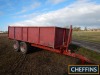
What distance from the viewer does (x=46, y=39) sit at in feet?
28.3

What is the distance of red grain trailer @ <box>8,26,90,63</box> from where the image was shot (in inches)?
322

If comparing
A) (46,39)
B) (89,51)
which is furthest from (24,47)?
(89,51)

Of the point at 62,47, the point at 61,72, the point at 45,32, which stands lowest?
the point at 61,72

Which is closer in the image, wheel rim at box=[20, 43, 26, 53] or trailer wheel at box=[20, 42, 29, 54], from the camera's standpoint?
trailer wheel at box=[20, 42, 29, 54]

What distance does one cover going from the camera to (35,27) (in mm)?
9570

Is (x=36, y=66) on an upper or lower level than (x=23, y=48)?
→ lower

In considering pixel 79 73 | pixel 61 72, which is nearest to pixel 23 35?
pixel 61 72

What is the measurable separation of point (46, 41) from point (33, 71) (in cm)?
237

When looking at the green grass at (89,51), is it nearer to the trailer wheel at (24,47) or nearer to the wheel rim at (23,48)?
the trailer wheel at (24,47)

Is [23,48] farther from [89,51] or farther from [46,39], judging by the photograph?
[89,51]

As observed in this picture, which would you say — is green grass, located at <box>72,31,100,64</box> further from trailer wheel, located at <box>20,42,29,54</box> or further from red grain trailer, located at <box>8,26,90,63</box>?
trailer wheel, located at <box>20,42,29,54</box>

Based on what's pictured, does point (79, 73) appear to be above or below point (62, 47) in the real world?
below

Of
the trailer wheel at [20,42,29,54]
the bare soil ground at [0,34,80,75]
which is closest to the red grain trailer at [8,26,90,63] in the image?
the trailer wheel at [20,42,29,54]

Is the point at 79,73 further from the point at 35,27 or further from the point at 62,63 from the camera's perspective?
the point at 35,27
